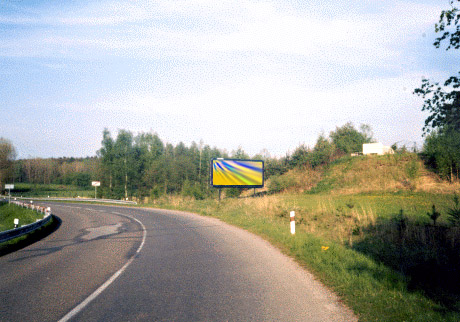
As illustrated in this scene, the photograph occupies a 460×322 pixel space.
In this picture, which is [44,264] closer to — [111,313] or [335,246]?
[111,313]

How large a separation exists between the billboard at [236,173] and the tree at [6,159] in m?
63.0

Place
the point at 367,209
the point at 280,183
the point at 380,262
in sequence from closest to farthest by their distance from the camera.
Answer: the point at 380,262 < the point at 367,209 < the point at 280,183

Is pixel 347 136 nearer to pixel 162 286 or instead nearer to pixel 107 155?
pixel 107 155

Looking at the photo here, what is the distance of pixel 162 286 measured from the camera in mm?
6660

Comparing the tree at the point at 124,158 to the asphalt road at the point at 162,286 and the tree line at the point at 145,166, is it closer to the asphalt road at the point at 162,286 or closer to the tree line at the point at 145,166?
the tree line at the point at 145,166

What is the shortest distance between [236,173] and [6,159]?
65741 millimetres

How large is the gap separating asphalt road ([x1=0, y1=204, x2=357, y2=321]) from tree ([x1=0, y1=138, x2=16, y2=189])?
249 ft

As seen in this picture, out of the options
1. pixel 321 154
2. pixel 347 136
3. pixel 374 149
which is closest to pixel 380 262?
pixel 321 154

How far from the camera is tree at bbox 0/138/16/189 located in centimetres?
7434

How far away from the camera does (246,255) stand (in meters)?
10.2

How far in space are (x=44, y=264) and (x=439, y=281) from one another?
372 inches

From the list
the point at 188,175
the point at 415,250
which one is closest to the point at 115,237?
the point at 415,250

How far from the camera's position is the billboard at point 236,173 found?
3250 centimetres

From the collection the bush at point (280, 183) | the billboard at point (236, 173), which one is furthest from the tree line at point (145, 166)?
the billboard at point (236, 173)
